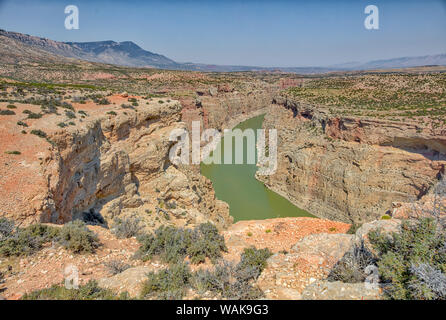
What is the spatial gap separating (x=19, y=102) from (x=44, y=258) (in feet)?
30.3

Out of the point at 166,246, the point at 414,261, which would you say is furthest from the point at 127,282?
the point at 414,261

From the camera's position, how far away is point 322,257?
564 cm

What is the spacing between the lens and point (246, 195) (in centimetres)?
2342

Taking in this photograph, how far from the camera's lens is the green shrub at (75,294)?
379 centimetres

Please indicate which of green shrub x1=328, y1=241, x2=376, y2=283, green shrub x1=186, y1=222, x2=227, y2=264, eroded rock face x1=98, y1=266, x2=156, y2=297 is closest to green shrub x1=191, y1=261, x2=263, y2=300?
eroded rock face x1=98, y1=266, x2=156, y2=297

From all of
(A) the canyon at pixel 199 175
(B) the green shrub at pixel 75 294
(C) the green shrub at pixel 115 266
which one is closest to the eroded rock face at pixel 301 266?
(A) the canyon at pixel 199 175

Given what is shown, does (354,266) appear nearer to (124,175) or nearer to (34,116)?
(124,175)

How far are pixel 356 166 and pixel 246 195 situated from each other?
9862 mm

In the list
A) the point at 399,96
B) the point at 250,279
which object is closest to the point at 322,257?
the point at 250,279

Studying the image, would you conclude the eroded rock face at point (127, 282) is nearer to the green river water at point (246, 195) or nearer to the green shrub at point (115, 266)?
the green shrub at point (115, 266)
